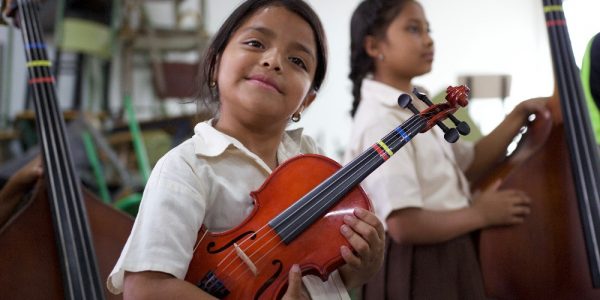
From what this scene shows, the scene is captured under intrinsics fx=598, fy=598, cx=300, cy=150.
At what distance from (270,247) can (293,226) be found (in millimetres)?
26

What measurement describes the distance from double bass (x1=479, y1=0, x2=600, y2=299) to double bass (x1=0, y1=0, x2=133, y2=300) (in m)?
0.44

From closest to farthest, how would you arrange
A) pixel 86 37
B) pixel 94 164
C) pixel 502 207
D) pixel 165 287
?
pixel 165 287 < pixel 502 207 < pixel 94 164 < pixel 86 37

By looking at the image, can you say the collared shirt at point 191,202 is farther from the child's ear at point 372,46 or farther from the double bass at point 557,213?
the child's ear at point 372,46

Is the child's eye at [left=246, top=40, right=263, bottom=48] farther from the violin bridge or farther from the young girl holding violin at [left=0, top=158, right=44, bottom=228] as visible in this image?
the young girl holding violin at [left=0, top=158, right=44, bottom=228]

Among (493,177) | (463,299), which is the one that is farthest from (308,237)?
(493,177)

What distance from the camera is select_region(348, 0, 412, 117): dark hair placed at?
920 mm

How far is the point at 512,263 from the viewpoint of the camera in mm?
667

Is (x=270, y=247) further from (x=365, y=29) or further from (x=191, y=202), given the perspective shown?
(x=365, y=29)

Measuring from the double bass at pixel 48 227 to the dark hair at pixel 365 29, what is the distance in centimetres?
49

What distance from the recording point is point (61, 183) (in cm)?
61

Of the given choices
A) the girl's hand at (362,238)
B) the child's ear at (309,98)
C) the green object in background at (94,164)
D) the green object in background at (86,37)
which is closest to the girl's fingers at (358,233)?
the girl's hand at (362,238)

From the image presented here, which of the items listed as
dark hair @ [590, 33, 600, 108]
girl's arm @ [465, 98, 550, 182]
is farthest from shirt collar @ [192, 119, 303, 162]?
dark hair @ [590, 33, 600, 108]

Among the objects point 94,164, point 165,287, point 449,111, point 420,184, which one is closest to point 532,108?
point 420,184

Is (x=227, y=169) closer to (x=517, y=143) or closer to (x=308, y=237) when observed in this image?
(x=308, y=237)
